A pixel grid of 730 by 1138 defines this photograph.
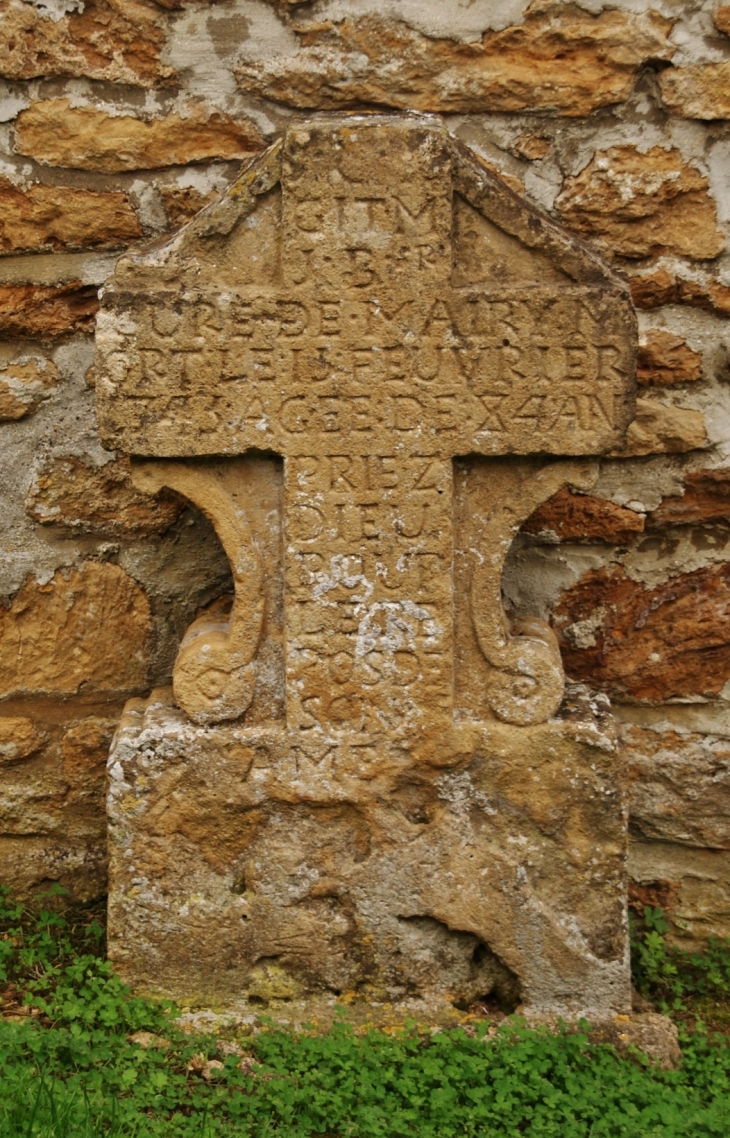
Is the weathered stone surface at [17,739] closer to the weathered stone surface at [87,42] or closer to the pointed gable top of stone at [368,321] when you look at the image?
the pointed gable top of stone at [368,321]

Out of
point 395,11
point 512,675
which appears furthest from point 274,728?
point 395,11

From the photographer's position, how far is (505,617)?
2680 millimetres

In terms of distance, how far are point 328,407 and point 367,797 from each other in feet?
2.77

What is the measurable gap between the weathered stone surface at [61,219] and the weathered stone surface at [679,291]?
1.18 m

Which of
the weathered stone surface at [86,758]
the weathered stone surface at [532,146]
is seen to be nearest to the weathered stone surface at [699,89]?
the weathered stone surface at [532,146]

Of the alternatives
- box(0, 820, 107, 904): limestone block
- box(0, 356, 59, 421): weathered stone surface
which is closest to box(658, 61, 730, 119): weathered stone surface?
box(0, 356, 59, 421): weathered stone surface

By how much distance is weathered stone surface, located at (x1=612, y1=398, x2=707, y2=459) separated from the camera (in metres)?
2.90

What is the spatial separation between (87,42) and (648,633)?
6.25ft

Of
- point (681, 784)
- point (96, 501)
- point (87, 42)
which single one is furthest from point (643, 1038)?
point (87, 42)

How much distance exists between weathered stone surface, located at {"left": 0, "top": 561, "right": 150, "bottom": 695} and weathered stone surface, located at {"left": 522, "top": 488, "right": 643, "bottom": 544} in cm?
100

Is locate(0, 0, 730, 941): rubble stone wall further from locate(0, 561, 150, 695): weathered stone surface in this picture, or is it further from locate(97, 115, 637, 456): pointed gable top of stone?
locate(97, 115, 637, 456): pointed gable top of stone

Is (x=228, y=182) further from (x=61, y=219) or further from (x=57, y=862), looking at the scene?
(x=57, y=862)

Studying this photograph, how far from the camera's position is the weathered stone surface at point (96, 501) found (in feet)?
9.75

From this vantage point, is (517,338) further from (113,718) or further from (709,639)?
(113,718)
